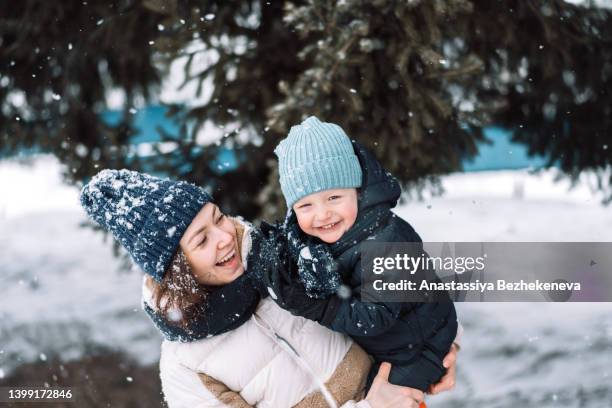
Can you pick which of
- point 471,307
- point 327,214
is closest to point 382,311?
point 327,214

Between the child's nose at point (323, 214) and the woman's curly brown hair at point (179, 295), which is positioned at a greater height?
the child's nose at point (323, 214)

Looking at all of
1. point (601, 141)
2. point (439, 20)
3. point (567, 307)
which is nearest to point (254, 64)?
point (439, 20)

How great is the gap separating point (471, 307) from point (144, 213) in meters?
4.37

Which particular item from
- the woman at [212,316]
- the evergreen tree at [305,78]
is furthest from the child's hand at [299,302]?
the evergreen tree at [305,78]

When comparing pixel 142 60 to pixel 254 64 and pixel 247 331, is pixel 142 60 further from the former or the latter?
pixel 247 331

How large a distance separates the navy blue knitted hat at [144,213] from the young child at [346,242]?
379 mm

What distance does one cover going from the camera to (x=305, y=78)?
12.0 feet

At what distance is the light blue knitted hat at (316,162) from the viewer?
2.14 m

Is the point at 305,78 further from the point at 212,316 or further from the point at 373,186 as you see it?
the point at 212,316

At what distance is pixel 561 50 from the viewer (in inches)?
177

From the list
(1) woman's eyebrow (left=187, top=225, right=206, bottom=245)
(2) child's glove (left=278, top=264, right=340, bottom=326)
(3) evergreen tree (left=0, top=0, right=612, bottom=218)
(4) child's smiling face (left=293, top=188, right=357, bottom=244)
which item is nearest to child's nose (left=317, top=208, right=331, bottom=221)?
(4) child's smiling face (left=293, top=188, right=357, bottom=244)

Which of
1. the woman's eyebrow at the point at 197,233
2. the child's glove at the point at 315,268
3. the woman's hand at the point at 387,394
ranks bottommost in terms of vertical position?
the woman's hand at the point at 387,394

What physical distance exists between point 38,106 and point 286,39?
2.49m

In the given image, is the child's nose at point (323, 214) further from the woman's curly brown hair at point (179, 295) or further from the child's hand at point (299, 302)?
the woman's curly brown hair at point (179, 295)
